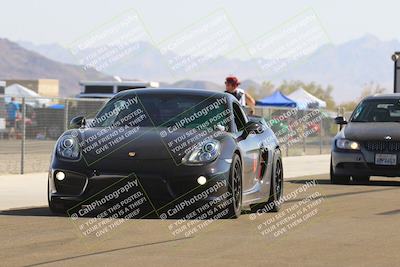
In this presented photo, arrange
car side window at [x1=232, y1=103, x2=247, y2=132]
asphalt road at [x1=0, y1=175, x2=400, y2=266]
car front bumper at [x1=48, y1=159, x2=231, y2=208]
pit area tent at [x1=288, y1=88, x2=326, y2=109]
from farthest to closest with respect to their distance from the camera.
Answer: pit area tent at [x1=288, y1=88, x2=326, y2=109] → car side window at [x1=232, y1=103, x2=247, y2=132] → car front bumper at [x1=48, y1=159, x2=231, y2=208] → asphalt road at [x1=0, y1=175, x2=400, y2=266]

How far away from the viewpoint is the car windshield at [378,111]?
21312 mm

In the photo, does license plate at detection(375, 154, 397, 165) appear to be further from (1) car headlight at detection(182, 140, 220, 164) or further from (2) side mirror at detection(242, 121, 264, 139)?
(1) car headlight at detection(182, 140, 220, 164)

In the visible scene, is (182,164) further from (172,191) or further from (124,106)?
(124,106)

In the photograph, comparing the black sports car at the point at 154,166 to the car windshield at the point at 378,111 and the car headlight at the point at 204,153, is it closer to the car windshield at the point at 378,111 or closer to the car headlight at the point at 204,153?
the car headlight at the point at 204,153

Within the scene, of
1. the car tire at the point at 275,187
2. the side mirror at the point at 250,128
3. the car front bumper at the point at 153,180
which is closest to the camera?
the car front bumper at the point at 153,180

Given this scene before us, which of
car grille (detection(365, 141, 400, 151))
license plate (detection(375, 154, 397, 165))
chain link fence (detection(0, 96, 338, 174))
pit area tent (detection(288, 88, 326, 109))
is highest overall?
chain link fence (detection(0, 96, 338, 174))

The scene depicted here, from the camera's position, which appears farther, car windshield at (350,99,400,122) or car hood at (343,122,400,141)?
car windshield at (350,99,400,122)

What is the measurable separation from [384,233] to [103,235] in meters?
2.76

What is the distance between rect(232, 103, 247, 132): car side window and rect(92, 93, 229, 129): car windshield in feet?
0.67

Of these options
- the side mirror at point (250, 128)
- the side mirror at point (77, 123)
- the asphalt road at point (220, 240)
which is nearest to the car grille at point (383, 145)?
the asphalt road at point (220, 240)

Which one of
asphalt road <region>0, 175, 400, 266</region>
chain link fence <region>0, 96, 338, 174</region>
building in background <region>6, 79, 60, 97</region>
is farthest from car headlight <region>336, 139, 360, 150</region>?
building in background <region>6, 79, 60, 97</region>

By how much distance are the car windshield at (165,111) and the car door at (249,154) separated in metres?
0.27

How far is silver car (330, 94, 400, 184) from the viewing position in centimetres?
2031

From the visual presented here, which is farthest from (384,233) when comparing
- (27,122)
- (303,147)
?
(303,147)
